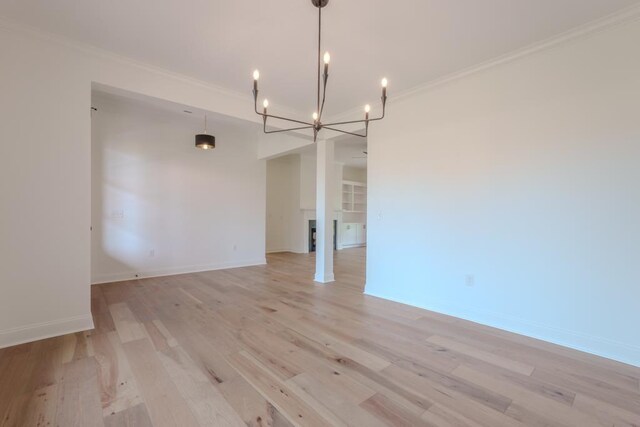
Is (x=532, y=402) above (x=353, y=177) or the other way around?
the other way around

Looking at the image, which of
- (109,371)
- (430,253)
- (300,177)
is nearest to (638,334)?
(430,253)

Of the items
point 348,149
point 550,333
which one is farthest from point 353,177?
point 550,333

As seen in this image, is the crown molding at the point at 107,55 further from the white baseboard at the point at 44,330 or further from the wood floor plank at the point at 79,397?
the wood floor plank at the point at 79,397

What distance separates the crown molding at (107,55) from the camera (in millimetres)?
2455

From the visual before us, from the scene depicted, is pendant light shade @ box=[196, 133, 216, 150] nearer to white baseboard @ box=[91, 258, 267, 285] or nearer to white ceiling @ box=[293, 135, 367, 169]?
white ceiling @ box=[293, 135, 367, 169]

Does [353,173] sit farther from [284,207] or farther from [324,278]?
[324,278]

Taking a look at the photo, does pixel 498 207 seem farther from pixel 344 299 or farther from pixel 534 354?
pixel 344 299

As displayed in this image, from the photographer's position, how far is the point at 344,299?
12.6ft

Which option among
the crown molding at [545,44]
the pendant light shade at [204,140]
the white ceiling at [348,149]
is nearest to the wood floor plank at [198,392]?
the pendant light shade at [204,140]

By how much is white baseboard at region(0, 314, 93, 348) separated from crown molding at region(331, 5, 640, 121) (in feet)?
14.4

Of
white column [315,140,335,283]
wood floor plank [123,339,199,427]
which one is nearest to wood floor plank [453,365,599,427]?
wood floor plank [123,339,199,427]

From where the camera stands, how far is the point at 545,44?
8.49 ft

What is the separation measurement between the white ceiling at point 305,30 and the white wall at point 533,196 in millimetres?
424

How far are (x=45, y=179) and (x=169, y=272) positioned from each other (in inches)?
120
